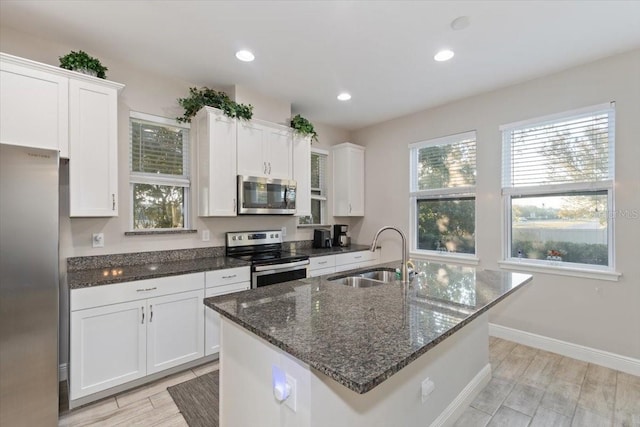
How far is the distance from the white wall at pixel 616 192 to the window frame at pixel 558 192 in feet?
0.17

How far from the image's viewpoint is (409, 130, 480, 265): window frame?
362 cm

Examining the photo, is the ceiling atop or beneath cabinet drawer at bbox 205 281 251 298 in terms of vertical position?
atop

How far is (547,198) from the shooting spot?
312cm

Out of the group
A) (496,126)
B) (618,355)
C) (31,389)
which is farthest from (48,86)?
(618,355)

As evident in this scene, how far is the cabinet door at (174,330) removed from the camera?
238cm

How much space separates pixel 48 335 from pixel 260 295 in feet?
4.40

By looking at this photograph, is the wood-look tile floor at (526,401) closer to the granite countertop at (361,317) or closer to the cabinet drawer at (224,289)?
the cabinet drawer at (224,289)

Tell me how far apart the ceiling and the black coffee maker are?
86.2 inches

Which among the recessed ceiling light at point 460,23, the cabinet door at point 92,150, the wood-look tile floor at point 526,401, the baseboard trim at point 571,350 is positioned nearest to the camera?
the wood-look tile floor at point 526,401

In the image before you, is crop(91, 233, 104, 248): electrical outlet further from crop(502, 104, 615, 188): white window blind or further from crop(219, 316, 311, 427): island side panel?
crop(502, 104, 615, 188): white window blind

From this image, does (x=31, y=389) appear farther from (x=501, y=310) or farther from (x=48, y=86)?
(x=501, y=310)

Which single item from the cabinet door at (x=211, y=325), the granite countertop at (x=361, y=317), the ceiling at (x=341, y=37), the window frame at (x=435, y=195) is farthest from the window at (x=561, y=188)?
the cabinet door at (x=211, y=325)

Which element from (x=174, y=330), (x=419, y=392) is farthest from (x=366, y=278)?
(x=174, y=330)

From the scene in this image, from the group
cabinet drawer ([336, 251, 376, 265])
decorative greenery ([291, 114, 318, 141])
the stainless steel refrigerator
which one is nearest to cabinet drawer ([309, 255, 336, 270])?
cabinet drawer ([336, 251, 376, 265])
